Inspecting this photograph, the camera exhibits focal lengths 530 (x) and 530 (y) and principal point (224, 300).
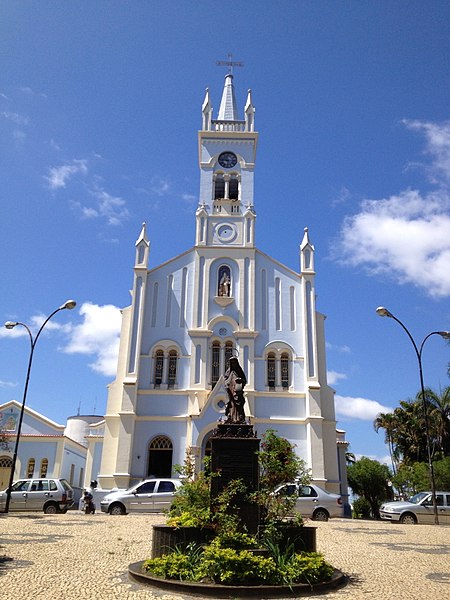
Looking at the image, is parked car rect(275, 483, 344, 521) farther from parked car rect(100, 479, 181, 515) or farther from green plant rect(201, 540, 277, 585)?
green plant rect(201, 540, 277, 585)

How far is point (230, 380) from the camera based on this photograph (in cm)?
1177

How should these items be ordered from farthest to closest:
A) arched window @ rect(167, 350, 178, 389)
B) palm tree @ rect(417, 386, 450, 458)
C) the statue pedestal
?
1. palm tree @ rect(417, 386, 450, 458)
2. arched window @ rect(167, 350, 178, 389)
3. the statue pedestal

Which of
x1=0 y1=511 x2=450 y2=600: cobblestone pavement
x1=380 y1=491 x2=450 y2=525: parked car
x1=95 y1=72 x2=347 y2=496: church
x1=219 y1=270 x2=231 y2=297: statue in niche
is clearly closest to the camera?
x1=0 y1=511 x2=450 y2=600: cobblestone pavement


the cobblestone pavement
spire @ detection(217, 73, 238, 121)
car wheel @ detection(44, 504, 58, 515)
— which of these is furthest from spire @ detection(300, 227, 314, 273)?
car wheel @ detection(44, 504, 58, 515)

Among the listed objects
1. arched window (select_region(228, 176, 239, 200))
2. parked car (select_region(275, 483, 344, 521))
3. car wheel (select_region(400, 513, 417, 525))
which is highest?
arched window (select_region(228, 176, 239, 200))

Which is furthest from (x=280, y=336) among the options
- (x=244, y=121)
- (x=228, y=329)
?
(x=244, y=121)

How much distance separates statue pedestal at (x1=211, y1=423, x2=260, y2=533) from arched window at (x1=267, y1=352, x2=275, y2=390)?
2077cm

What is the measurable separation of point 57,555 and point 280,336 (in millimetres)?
22655

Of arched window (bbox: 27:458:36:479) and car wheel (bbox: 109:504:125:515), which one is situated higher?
arched window (bbox: 27:458:36:479)

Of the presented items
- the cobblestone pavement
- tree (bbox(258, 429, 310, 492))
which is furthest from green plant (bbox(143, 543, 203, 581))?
tree (bbox(258, 429, 310, 492))

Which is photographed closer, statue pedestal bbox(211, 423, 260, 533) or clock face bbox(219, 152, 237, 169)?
statue pedestal bbox(211, 423, 260, 533)

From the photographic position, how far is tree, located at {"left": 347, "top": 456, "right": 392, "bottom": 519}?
37750mm

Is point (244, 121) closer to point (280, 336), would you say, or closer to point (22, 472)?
point (280, 336)

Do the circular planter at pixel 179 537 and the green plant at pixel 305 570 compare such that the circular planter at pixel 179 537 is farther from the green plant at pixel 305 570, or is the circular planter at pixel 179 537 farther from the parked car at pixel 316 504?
the parked car at pixel 316 504
